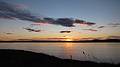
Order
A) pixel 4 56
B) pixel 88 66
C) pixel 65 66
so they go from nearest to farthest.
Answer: pixel 65 66 → pixel 88 66 → pixel 4 56

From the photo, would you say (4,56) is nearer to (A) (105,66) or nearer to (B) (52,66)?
(B) (52,66)

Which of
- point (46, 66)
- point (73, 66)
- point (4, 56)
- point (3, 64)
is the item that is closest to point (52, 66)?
point (46, 66)

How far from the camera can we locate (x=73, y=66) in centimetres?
1669

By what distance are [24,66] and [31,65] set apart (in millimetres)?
616

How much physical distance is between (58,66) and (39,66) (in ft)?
4.56

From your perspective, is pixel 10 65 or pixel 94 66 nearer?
pixel 10 65

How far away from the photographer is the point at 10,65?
54.1ft

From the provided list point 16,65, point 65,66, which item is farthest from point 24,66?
point 65,66

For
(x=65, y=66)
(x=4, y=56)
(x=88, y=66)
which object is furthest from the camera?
(x=4, y=56)

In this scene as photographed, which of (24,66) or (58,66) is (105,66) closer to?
(58,66)

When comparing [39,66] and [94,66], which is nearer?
[39,66]

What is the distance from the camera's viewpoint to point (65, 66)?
53.1 ft

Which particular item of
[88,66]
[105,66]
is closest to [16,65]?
[88,66]

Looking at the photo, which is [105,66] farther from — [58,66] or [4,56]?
[4,56]
